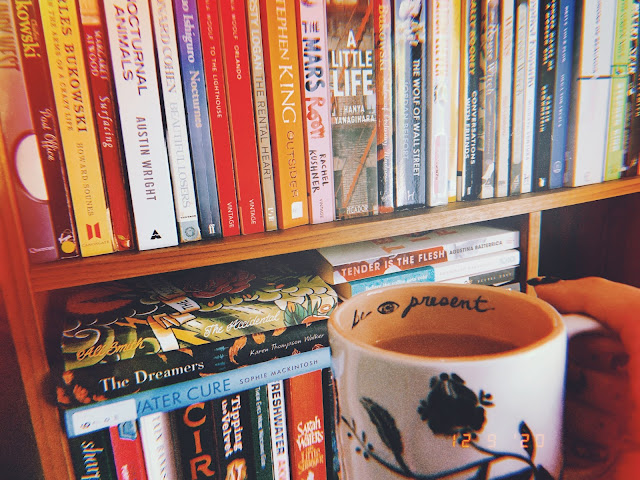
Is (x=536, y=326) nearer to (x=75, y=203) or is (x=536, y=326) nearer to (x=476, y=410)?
(x=476, y=410)

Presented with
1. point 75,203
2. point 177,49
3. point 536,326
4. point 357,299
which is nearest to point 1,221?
point 75,203

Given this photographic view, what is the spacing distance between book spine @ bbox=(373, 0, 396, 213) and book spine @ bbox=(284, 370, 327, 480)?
26cm

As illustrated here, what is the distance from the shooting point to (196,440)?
0.54 m

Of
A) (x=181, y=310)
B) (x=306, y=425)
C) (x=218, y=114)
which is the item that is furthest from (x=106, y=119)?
(x=306, y=425)

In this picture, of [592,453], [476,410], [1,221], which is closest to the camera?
[476,410]

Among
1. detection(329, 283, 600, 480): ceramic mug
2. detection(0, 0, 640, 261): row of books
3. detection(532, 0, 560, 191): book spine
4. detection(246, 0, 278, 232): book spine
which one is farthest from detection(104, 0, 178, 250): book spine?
detection(532, 0, 560, 191): book spine

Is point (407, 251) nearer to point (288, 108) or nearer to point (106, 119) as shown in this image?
point (288, 108)

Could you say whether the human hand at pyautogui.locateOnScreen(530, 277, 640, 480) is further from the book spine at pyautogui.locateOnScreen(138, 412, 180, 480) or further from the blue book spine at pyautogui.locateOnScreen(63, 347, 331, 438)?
the book spine at pyautogui.locateOnScreen(138, 412, 180, 480)

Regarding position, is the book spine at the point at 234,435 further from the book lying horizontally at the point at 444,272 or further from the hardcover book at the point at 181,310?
the book lying horizontally at the point at 444,272

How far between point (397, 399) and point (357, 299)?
9cm

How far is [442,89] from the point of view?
62 centimetres

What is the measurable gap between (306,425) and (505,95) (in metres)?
0.55

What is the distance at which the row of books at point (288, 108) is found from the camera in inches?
18.3

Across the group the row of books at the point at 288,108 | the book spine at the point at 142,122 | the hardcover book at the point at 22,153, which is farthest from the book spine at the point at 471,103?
the hardcover book at the point at 22,153
